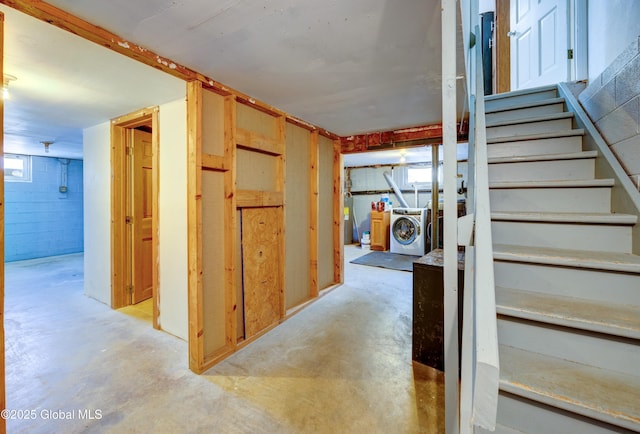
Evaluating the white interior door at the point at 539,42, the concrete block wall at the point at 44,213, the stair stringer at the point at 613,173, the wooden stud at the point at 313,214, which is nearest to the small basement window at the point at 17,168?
the concrete block wall at the point at 44,213

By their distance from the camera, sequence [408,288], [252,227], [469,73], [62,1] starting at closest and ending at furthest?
[62,1], [469,73], [252,227], [408,288]

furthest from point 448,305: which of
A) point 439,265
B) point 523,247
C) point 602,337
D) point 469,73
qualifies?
point 469,73

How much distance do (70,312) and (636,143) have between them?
492 cm

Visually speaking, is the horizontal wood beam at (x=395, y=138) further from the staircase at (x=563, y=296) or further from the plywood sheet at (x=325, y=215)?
the staircase at (x=563, y=296)

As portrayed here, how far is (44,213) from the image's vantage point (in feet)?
18.6

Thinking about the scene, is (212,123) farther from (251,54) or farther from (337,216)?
(337,216)

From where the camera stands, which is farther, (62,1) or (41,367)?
(41,367)

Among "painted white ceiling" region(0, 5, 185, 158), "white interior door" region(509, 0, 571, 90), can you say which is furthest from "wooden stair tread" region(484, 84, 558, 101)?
"painted white ceiling" region(0, 5, 185, 158)

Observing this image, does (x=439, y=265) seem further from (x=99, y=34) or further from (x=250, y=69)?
(x=99, y=34)

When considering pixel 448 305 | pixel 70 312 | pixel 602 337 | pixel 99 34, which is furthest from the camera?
pixel 70 312

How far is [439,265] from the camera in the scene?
6.70 ft

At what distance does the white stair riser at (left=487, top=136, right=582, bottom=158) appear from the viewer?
1.79m

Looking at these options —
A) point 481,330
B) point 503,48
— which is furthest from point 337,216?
point 481,330

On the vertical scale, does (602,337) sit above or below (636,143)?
below
